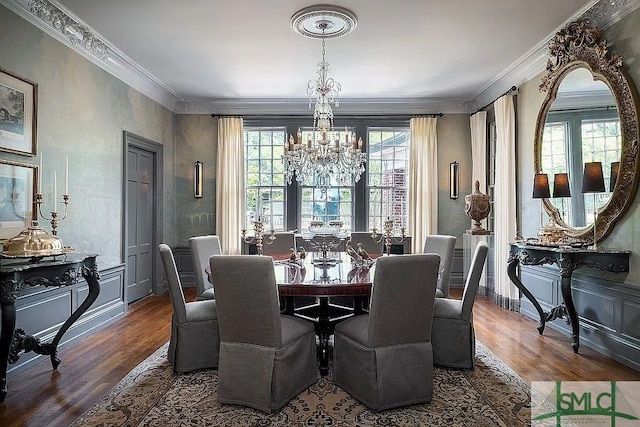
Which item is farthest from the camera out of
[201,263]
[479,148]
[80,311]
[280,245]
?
[479,148]

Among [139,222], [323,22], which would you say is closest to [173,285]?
[323,22]

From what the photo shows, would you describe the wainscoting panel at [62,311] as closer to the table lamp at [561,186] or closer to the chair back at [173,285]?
the chair back at [173,285]

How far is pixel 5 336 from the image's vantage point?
2.61 meters

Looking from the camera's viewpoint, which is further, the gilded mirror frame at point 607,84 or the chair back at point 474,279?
the gilded mirror frame at point 607,84

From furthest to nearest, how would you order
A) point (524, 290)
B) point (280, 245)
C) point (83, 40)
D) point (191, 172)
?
1. point (191, 172)
2. point (280, 245)
3. point (524, 290)
4. point (83, 40)

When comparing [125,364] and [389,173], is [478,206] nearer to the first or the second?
[389,173]

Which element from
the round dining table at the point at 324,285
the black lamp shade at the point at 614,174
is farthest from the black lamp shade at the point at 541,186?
the round dining table at the point at 324,285

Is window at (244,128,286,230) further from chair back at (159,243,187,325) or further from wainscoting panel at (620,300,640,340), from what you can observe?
wainscoting panel at (620,300,640,340)

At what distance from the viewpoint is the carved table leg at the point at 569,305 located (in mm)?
3424

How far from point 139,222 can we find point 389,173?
382 centimetres

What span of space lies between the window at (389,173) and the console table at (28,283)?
14.3 ft

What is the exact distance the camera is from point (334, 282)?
269 cm

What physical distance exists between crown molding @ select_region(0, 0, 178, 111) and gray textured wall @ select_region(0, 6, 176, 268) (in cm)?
6

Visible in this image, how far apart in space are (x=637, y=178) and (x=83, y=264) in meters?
4.33
